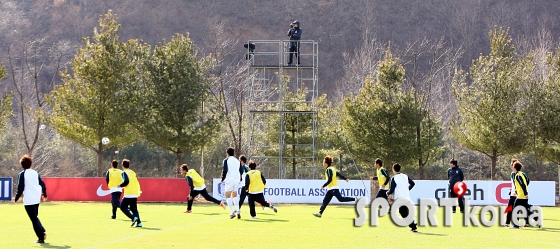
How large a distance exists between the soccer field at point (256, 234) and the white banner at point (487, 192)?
9144 millimetres

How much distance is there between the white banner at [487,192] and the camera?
30.5 m

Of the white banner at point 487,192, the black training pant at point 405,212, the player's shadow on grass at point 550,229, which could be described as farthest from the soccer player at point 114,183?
the white banner at point 487,192

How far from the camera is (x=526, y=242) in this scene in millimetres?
14555

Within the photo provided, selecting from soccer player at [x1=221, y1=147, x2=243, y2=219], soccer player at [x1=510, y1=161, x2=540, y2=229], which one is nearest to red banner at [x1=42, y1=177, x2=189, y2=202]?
soccer player at [x1=221, y1=147, x2=243, y2=219]

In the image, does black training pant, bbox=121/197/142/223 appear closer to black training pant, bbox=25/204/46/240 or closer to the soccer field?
the soccer field

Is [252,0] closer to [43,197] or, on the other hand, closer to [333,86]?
[333,86]

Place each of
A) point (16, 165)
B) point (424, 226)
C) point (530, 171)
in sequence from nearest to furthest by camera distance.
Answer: point (424, 226) < point (530, 171) < point (16, 165)

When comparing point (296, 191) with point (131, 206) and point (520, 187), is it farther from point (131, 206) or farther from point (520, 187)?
point (520, 187)

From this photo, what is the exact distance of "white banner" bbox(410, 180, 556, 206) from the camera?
30500mm

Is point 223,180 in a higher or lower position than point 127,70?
lower

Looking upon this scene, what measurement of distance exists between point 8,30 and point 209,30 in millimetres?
27779

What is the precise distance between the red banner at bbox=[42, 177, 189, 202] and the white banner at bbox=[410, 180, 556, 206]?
423 inches

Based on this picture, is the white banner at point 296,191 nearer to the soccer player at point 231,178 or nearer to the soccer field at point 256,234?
the soccer field at point 256,234

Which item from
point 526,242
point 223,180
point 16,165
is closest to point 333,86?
point 16,165
